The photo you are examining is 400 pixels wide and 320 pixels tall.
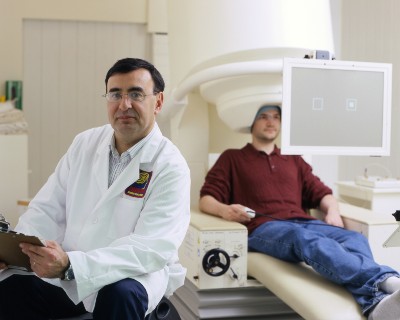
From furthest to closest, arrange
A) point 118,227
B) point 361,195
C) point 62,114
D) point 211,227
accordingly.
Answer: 1. point 62,114
2. point 361,195
3. point 211,227
4. point 118,227

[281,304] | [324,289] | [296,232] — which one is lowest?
[281,304]

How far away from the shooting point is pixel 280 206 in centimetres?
258

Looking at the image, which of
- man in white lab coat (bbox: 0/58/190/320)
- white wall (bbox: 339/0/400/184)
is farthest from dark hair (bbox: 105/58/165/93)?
white wall (bbox: 339/0/400/184)

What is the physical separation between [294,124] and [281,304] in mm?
796

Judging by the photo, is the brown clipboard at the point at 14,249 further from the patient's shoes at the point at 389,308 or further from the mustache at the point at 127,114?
the patient's shoes at the point at 389,308

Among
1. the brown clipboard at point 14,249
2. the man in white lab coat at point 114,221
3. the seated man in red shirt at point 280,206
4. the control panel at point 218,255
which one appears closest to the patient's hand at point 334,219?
the seated man in red shirt at point 280,206

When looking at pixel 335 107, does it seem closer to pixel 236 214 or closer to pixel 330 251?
pixel 330 251

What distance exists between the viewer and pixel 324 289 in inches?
75.3

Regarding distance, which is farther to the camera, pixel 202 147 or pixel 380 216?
pixel 202 147

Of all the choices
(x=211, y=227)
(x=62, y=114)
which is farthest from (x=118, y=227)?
(x=62, y=114)

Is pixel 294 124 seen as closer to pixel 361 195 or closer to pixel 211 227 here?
pixel 211 227

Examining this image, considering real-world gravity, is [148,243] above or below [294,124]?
below

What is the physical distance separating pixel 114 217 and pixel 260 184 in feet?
3.77

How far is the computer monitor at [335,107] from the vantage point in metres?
1.97
